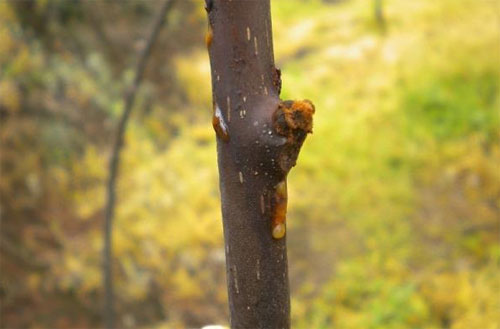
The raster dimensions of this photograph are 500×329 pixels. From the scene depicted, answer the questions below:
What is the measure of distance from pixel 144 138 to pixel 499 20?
2901 millimetres

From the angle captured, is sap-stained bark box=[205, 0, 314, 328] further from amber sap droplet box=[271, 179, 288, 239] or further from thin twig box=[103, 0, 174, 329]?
thin twig box=[103, 0, 174, 329]

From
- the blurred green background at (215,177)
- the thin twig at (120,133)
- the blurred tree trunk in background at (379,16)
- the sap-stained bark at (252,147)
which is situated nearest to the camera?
the sap-stained bark at (252,147)

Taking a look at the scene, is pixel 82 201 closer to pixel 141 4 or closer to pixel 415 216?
pixel 141 4

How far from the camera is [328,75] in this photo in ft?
13.8

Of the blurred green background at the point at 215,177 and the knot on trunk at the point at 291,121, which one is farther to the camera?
the blurred green background at the point at 215,177

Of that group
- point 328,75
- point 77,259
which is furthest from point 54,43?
point 328,75

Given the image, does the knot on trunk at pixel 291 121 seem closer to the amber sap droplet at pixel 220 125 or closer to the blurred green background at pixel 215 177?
the amber sap droplet at pixel 220 125

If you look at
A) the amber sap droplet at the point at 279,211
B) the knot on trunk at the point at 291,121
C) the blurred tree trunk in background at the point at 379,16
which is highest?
the blurred tree trunk in background at the point at 379,16

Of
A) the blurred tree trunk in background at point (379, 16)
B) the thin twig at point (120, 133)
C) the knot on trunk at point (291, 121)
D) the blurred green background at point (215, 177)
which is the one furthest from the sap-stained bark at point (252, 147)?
the blurred tree trunk in background at point (379, 16)

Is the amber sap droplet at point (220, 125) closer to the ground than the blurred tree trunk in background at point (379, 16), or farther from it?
closer to the ground

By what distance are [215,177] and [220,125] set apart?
293 cm

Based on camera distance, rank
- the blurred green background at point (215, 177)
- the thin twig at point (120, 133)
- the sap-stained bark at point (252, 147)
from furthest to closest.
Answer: the blurred green background at point (215, 177)
the thin twig at point (120, 133)
the sap-stained bark at point (252, 147)

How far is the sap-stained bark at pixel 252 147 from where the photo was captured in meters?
0.50

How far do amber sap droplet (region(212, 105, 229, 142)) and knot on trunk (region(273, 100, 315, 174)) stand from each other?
0.05m
